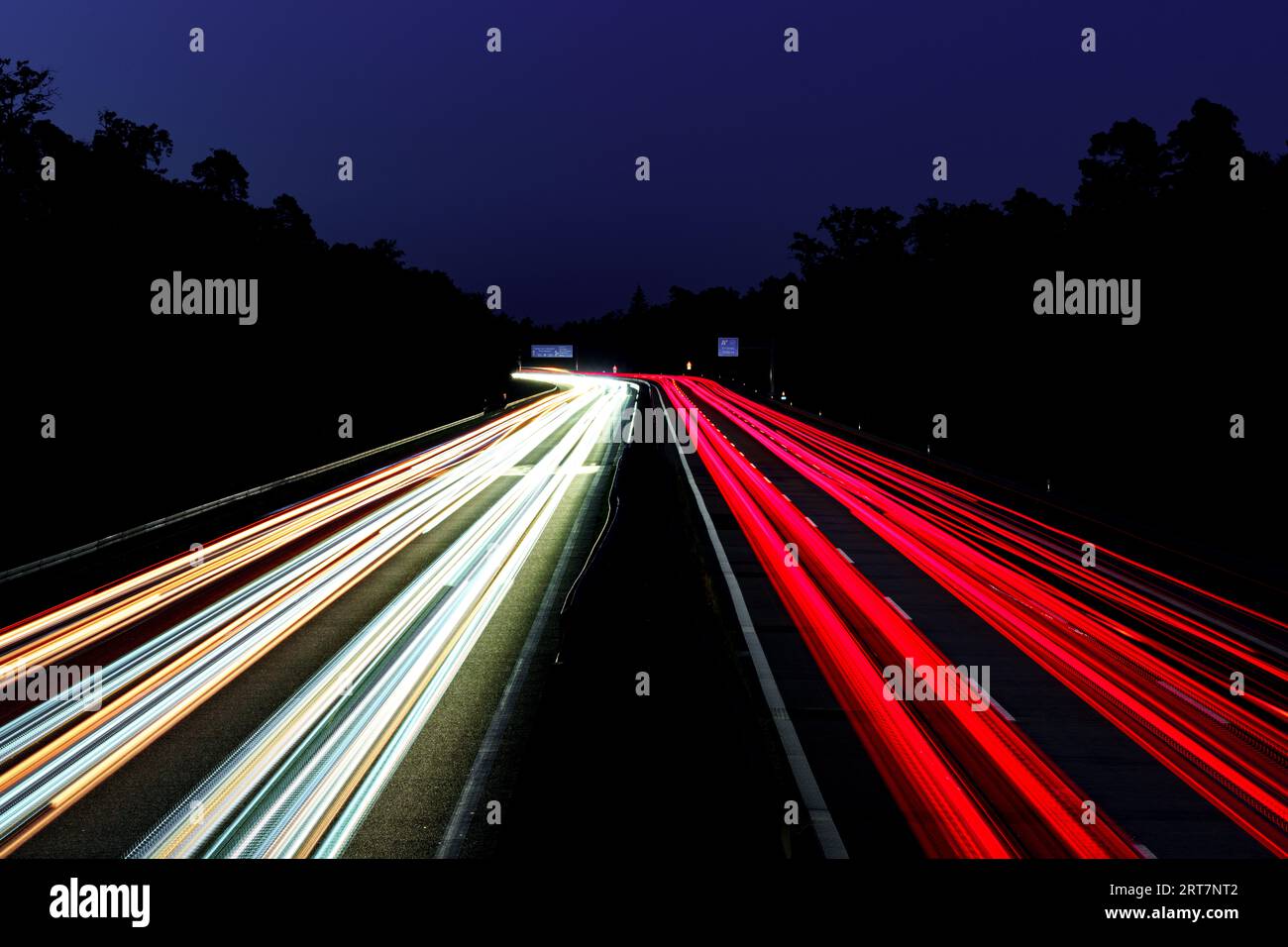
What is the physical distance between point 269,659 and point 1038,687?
803 cm

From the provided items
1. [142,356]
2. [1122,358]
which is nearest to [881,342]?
[1122,358]

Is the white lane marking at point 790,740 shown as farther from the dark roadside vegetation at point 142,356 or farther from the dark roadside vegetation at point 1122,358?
the dark roadside vegetation at point 142,356

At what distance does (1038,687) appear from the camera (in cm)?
1083

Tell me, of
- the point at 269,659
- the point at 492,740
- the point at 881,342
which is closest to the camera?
the point at 492,740

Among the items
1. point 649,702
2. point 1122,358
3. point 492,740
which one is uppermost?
point 1122,358

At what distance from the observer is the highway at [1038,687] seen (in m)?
7.62

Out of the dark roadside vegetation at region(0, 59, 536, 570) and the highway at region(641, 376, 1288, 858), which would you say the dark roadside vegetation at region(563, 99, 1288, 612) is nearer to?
the highway at region(641, 376, 1288, 858)

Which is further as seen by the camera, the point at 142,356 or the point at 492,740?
the point at 142,356

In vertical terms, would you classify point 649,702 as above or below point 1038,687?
above

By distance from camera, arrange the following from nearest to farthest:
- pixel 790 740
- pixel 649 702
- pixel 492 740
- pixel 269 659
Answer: pixel 790 740 → pixel 492 740 → pixel 649 702 → pixel 269 659

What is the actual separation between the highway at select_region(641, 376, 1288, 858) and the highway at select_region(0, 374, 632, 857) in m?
3.84

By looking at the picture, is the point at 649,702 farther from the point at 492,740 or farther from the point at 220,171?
the point at 220,171

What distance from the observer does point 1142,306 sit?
4738 cm
